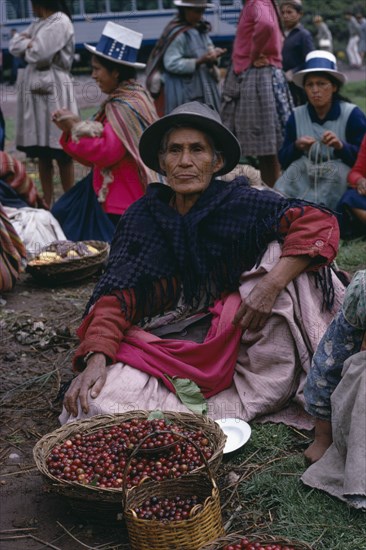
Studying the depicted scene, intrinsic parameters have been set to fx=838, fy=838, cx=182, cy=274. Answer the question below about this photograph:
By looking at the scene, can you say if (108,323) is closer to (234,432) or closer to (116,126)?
(234,432)

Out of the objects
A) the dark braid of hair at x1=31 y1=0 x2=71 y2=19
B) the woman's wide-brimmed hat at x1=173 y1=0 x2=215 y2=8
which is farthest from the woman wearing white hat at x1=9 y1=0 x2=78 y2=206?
the woman's wide-brimmed hat at x1=173 y1=0 x2=215 y2=8

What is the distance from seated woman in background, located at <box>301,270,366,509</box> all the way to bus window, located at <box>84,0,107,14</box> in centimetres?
1682

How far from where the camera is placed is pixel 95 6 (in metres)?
18.7

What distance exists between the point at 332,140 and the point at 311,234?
3095 mm

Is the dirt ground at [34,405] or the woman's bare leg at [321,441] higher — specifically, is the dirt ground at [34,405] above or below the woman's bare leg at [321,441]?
below

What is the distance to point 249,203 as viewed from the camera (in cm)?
378

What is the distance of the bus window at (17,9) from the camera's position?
687 inches

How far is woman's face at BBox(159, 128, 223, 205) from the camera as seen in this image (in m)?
3.80

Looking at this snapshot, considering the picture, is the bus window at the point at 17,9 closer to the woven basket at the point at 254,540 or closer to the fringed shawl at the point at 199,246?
the fringed shawl at the point at 199,246

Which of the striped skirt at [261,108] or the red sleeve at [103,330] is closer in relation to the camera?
the red sleeve at [103,330]

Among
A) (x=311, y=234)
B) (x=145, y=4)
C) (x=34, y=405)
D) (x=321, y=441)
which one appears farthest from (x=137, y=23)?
(x=321, y=441)

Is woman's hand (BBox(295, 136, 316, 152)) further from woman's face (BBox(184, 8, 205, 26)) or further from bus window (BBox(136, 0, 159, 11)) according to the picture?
bus window (BBox(136, 0, 159, 11))

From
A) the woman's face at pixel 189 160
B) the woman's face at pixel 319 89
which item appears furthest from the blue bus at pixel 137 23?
the woman's face at pixel 189 160

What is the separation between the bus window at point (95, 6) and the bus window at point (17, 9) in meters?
1.36
